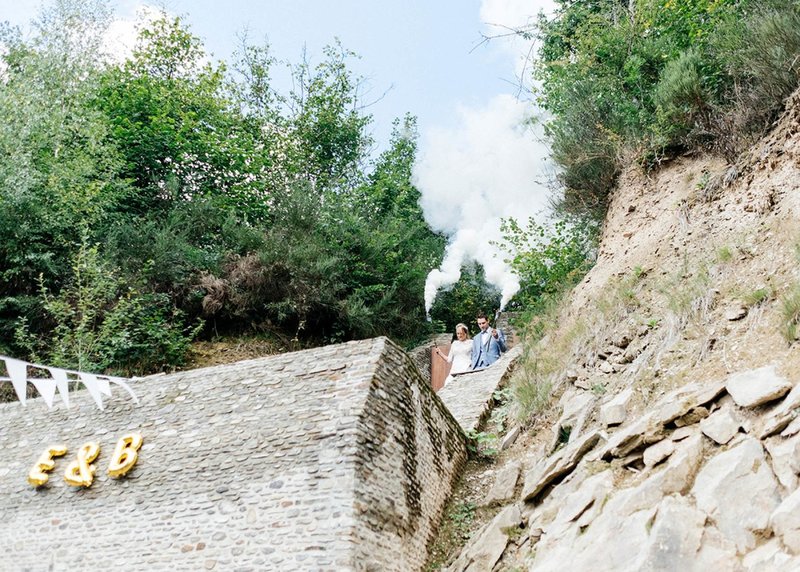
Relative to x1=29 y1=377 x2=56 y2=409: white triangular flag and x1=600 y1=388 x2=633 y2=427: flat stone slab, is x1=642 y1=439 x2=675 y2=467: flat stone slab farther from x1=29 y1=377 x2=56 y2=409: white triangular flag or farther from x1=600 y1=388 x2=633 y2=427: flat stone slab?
x1=29 y1=377 x2=56 y2=409: white triangular flag

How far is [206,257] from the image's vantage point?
16641 millimetres

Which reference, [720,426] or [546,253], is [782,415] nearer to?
[720,426]

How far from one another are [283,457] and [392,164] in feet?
63.6

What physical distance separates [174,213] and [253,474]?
11.7 meters

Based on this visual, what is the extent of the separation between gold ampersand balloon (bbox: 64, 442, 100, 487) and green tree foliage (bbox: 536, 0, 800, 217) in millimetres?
7781

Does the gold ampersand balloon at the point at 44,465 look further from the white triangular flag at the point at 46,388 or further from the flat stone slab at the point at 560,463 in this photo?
the flat stone slab at the point at 560,463

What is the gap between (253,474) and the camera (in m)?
7.18

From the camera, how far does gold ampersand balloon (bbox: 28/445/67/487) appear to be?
321 inches

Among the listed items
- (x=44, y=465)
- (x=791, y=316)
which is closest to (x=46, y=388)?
(x=44, y=465)

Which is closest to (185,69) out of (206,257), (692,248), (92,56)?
(92,56)

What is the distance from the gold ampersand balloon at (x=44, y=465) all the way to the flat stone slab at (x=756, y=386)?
7.85 metres

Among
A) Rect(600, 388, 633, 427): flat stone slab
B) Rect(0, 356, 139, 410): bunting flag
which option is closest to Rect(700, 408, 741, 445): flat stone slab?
Rect(600, 388, 633, 427): flat stone slab

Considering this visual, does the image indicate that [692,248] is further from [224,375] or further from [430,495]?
[224,375]

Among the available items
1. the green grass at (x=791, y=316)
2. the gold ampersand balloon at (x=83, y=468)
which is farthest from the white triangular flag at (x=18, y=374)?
the green grass at (x=791, y=316)
